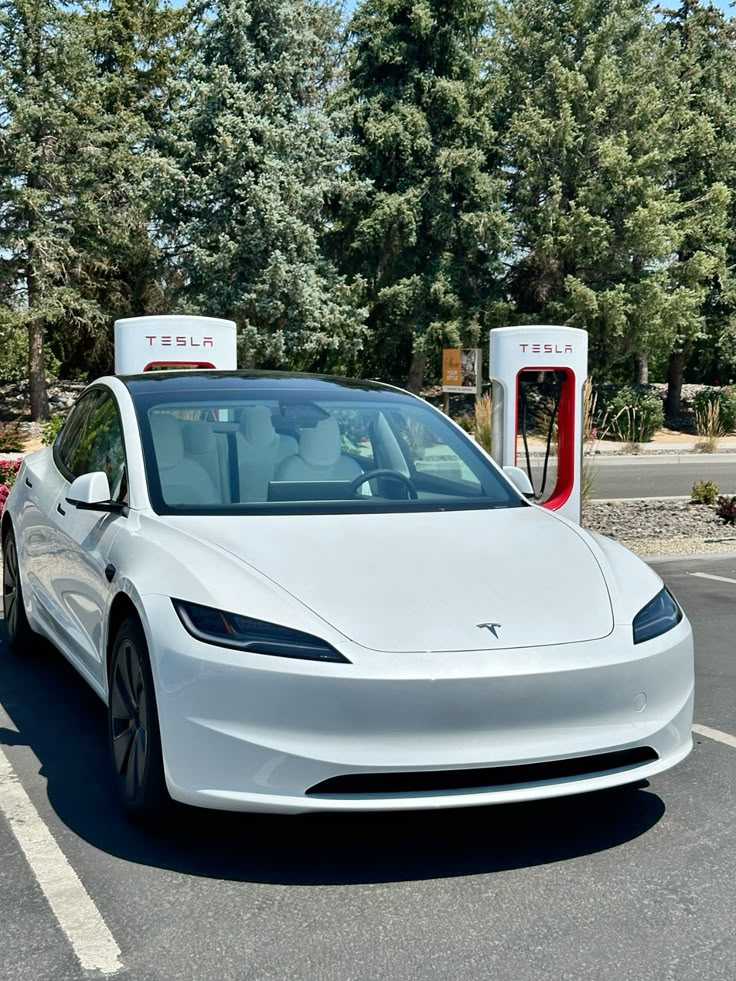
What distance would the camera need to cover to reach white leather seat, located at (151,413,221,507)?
461 centimetres

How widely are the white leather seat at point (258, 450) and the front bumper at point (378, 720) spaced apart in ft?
4.01

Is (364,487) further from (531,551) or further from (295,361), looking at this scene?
(295,361)

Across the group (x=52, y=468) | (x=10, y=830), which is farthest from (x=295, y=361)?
(x=10, y=830)

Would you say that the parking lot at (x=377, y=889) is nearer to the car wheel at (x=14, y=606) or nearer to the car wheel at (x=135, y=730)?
the car wheel at (x=135, y=730)

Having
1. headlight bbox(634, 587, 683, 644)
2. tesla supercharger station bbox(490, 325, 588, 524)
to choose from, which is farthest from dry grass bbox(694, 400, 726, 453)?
headlight bbox(634, 587, 683, 644)

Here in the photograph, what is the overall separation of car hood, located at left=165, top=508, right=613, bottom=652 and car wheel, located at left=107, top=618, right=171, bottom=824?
462 millimetres

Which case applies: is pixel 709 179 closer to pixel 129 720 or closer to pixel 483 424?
pixel 483 424

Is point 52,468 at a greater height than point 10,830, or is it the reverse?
point 52,468

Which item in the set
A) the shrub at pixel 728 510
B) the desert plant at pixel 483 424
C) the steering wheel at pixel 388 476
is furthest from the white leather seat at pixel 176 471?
the desert plant at pixel 483 424

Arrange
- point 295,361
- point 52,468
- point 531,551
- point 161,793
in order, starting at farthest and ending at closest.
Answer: point 295,361, point 52,468, point 531,551, point 161,793

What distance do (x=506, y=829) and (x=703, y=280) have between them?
118 ft

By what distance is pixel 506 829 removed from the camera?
404 centimetres

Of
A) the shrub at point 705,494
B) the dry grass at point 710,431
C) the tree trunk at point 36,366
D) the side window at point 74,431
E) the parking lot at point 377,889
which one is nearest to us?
the parking lot at point 377,889

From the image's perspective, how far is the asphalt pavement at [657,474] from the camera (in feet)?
59.5
